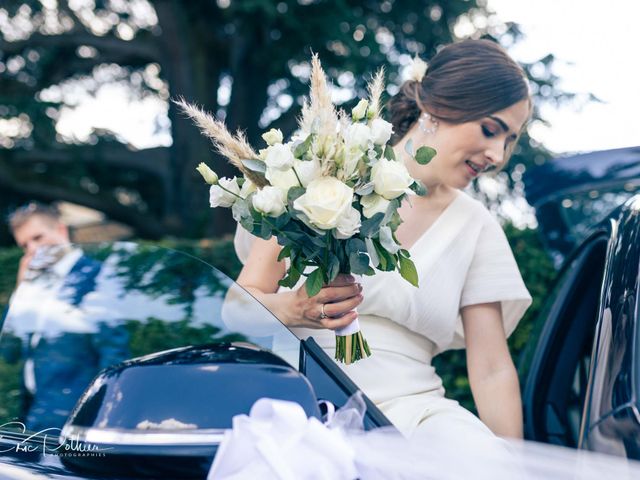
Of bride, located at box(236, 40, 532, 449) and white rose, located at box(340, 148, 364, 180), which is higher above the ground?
white rose, located at box(340, 148, 364, 180)

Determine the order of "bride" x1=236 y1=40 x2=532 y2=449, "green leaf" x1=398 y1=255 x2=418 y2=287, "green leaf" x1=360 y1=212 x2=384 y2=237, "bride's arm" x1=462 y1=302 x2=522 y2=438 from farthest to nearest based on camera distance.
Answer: "bride's arm" x1=462 y1=302 x2=522 y2=438
"bride" x1=236 y1=40 x2=532 y2=449
"green leaf" x1=398 y1=255 x2=418 y2=287
"green leaf" x1=360 y1=212 x2=384 y2=237

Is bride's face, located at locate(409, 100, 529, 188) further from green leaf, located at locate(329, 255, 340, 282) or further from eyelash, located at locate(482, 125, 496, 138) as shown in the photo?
green leaf, located at locate(329, 255, 340, 282)

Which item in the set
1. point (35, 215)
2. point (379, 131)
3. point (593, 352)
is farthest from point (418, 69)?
point (35, 215)

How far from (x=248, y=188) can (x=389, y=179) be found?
337mm

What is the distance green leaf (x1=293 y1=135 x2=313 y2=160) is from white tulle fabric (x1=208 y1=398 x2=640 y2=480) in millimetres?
615

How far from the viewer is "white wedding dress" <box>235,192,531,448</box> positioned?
6.15 feet

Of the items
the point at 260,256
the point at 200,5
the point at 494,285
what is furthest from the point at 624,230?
the point at 200,5

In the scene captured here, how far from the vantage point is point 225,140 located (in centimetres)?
161

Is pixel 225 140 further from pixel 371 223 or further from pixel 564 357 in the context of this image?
pixel 564 357

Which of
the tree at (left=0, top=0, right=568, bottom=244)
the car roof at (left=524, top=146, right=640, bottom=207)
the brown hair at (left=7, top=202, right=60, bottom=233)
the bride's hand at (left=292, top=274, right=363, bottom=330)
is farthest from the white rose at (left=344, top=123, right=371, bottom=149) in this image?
the tree at (left=0, top=0, right=568, bottom=244)

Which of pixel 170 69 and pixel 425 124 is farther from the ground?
pixel 425 124

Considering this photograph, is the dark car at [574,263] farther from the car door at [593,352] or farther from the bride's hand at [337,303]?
the bride's hand at [337,303]

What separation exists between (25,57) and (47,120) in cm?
221

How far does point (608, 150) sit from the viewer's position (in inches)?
93.6
